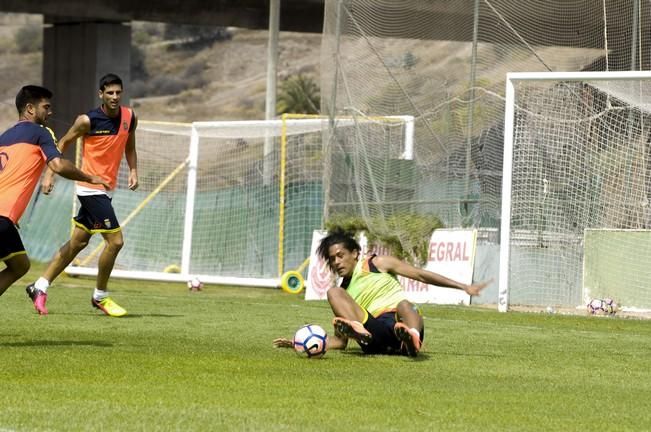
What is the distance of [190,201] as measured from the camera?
2492 cm

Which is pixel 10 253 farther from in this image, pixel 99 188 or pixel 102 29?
→ pixel 102 29

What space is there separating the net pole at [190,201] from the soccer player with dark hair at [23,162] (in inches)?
531

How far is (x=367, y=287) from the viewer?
1115 centimetres

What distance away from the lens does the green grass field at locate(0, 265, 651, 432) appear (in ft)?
24.4

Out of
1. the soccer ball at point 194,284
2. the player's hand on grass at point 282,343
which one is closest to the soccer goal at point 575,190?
the soccer ball at point 194,284

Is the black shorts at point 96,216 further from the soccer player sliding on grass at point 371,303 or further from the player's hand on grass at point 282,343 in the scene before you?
the soccer player sliding on grass at point 371,303

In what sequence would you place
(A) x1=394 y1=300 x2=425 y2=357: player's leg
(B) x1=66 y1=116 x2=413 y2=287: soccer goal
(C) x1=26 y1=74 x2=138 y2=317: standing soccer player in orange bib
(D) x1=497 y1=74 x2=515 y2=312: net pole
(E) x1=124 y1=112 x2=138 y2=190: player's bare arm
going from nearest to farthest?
(A) x1=394 y1=300 x2=425 y2=357: player's leg → (C) x1=26 y1=74 x2=138 y2=317: standing soccer player in orange bib → (E) x1=124 y1=112 x2=138 y2=190: player's bare arm → (D) x1=497 y1=74 x2=515 y2=312: net pole → (B) x1=66 y1=116 x2=413 y2=287: soccer goal

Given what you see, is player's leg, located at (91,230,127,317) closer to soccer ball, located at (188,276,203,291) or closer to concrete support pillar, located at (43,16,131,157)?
soccer ball, located at (188,276,203,291)

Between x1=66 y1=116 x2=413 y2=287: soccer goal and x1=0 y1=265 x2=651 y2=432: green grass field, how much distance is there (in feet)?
29.9

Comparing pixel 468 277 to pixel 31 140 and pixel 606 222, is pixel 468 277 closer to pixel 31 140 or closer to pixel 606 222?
pixel 606 222

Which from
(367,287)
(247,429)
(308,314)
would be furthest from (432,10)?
(247,429)

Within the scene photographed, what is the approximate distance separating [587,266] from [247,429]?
12.2 meters

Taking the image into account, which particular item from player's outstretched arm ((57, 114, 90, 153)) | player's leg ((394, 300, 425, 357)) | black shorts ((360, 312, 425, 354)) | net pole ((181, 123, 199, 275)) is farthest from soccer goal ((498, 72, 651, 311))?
net pole ((181, 123, 199, 275))

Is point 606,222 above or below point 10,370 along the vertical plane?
above
